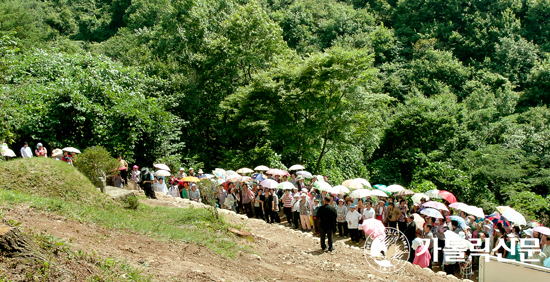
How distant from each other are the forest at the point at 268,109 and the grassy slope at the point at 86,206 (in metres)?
1.57

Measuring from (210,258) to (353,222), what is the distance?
17.7 feet

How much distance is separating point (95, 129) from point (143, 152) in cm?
277

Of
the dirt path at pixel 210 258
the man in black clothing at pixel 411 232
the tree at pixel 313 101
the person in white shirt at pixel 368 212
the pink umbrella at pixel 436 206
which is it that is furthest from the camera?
A: the tree at pixel 313 101

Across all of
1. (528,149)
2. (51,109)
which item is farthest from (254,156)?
(528,149)

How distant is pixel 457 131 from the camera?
2545cm

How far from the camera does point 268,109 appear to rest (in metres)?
20.9

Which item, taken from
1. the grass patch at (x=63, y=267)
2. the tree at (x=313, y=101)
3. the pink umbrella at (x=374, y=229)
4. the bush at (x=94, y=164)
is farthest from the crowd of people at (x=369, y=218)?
the grass patch at (x=63, y=267)

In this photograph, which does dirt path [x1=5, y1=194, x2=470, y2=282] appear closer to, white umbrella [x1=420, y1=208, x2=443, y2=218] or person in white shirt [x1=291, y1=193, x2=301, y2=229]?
white umbrella [x1=420, y1=208, x2=443, y2=218]

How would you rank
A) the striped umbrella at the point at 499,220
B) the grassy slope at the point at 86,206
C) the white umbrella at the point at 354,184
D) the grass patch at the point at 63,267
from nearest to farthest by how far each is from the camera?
the grass patch at the point at 63,267 < the grassy slope at the point at 86,206 < the striped umbrella at the point at 499,220 < the white umbrella at the point at 354,184

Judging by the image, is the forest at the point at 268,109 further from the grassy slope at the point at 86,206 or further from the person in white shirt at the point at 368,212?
the person in white shirt at the point at 368,212

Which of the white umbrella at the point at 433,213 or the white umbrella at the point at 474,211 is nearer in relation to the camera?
the white umbrella at the point at 433,213

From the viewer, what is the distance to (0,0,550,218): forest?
17469mm

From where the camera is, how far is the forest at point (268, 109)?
17.5 meters

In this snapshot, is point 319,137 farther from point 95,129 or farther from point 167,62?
point 167,62
